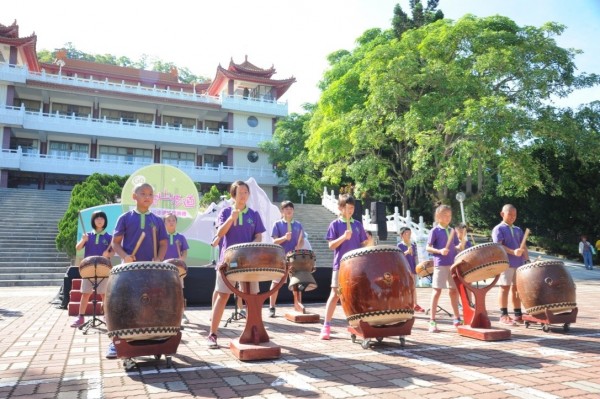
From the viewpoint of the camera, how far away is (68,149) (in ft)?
106

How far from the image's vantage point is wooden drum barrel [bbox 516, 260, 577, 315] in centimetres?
579

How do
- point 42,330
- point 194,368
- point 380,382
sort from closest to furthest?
point 380,382
point 194,368
point 42,330

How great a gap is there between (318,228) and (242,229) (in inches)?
696

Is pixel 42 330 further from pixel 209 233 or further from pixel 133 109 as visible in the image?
pixel 133 109

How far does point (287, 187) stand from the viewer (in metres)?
34.3

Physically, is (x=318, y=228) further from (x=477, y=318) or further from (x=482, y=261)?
(x=482, y=261)

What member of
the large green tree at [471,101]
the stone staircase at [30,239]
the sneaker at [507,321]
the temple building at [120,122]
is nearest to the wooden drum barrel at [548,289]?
the sneaker at [507,321]

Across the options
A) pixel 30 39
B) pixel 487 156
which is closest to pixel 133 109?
pixel 30 39

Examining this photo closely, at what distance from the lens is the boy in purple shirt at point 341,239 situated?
5441 mm

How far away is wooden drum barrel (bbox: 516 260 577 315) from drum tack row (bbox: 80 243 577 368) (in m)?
0.01

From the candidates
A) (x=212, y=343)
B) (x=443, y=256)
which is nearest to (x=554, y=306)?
(x=443, y=256)

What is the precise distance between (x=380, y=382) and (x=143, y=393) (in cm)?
179

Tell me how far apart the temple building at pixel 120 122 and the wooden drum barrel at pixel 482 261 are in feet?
94.2

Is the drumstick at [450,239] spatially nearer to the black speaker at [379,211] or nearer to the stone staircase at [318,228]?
the black speaker at [379,211]
